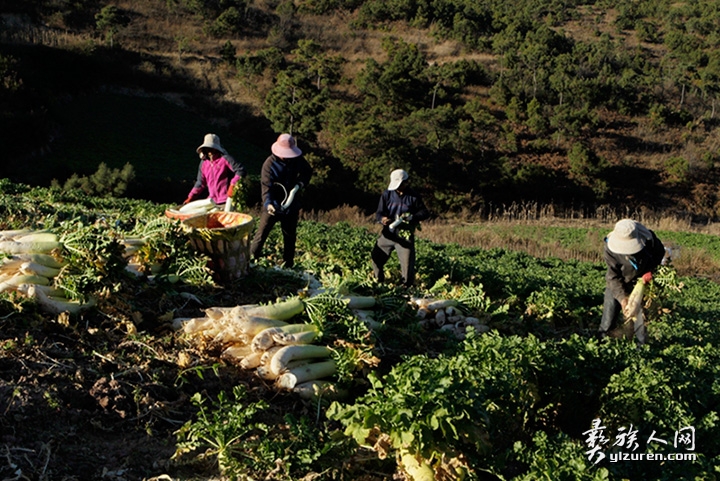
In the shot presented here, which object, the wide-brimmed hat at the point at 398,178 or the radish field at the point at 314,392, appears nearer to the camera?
the radish field at the point at 314,392

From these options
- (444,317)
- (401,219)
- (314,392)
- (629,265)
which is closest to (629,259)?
(629,265)

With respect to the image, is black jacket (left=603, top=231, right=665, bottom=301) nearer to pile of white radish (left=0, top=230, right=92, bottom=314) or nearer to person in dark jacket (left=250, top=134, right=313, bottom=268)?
person in dark jacket (left=250, top=134, right=313, bottom=268)

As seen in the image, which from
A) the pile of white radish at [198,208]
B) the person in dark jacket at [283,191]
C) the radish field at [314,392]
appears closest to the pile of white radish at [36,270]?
the radish field at [314,392]

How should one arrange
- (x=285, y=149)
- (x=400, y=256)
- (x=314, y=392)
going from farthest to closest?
1. (x=400, y=256)
2. (x=285, y=149)
3. (x=314, y=392)

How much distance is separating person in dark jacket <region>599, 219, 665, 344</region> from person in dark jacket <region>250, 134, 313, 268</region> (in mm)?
3503

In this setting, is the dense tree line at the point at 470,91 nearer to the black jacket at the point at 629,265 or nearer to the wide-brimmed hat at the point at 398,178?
the wide-brimmed hat at the point at 398,178

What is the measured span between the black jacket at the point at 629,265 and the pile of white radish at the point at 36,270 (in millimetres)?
5001

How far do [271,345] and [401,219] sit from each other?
11.9ft

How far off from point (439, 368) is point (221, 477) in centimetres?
129

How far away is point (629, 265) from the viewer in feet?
22.5

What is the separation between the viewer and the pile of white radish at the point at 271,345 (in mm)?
4664

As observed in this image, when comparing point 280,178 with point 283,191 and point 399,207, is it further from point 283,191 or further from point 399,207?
point 399,207

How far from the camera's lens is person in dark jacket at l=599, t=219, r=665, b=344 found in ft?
22.1

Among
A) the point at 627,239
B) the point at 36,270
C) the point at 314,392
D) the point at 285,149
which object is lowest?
the point at 314,392
